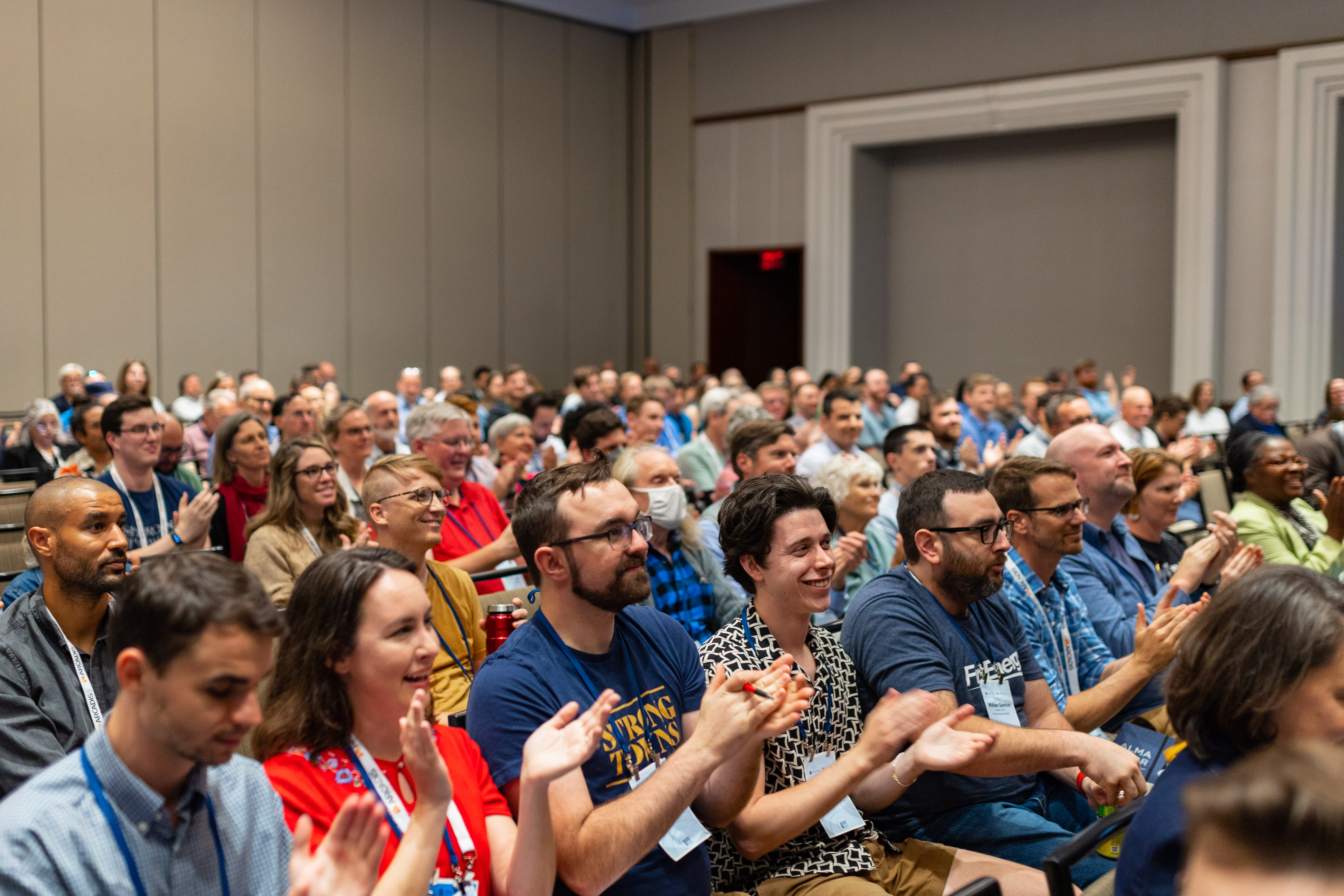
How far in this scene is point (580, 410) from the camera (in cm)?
613

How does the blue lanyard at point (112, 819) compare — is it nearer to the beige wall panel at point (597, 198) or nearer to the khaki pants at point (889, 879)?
the khaki pants at point (889, 879)

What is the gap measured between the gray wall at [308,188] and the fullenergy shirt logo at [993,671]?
11.7 metres

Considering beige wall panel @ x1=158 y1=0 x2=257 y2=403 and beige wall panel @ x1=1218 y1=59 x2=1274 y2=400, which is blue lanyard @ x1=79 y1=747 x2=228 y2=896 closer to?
beige wall panel @ x1=158 y1=0 x2=257 y2=403

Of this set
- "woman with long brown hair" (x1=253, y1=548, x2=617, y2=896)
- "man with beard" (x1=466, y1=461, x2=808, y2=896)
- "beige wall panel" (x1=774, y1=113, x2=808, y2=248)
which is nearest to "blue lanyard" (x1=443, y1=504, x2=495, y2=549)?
"man with beard" (x1=466, y1=461, x2=808, y2=896)

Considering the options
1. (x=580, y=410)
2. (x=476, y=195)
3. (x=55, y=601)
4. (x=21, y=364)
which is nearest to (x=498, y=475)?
(x=580, y=410)

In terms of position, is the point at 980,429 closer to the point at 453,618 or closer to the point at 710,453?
the point at 710,453

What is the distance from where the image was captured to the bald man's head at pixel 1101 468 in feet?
13.6

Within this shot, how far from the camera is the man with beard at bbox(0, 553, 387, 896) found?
4.66ft

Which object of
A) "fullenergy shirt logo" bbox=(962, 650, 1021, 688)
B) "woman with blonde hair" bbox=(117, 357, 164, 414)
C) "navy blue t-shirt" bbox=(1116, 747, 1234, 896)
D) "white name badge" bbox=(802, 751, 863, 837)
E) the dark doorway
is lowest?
"white name badge" bbox=(802, 751, 863, 837)

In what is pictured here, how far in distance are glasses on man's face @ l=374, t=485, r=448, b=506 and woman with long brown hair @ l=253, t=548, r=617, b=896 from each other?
5.69 ft

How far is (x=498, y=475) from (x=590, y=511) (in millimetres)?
3849

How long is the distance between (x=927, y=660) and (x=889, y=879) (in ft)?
1.63

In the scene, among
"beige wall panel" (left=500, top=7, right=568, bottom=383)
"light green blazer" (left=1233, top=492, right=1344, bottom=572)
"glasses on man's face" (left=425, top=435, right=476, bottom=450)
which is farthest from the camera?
"beige wall panel" (left=500, top=7, right=568, bottom=383)

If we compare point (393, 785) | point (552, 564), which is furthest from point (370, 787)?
point (552, 564)
